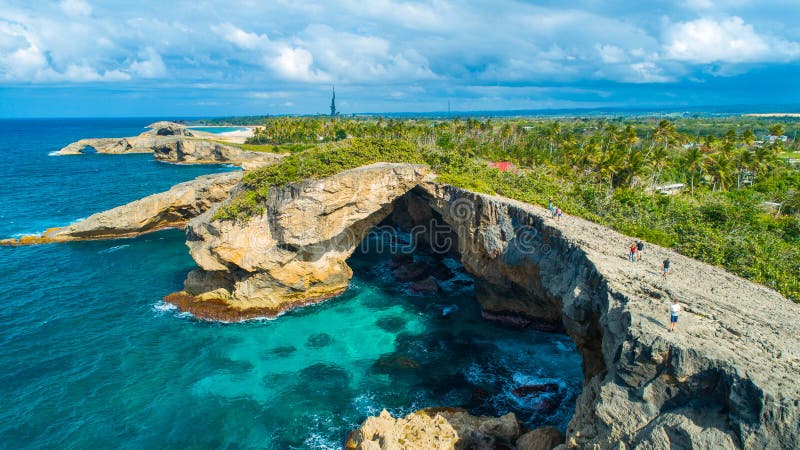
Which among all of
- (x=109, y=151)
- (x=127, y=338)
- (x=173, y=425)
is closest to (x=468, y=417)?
(x=173, y=425)

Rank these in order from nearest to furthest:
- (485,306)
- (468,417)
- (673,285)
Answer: (673,285)
(468,417)
(485,306)

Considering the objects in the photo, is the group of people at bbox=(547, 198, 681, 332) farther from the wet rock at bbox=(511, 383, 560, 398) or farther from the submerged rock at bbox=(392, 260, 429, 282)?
the submerged rock at bbox=(392, 260, 429, 282)

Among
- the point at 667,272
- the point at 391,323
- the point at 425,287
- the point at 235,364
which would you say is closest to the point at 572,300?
the point at 667,272

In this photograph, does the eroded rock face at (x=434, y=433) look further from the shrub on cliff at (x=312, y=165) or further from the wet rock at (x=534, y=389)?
the shrub on cliff at (x=312, y=165)

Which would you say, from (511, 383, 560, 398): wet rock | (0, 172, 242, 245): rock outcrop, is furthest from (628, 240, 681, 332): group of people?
(0, 172, 242, 245): rock outcrop

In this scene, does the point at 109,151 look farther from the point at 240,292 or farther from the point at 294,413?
the point at 294,413

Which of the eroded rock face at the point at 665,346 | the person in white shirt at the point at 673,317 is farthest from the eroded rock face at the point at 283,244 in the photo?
the person in white shirt at the point at 673,317
